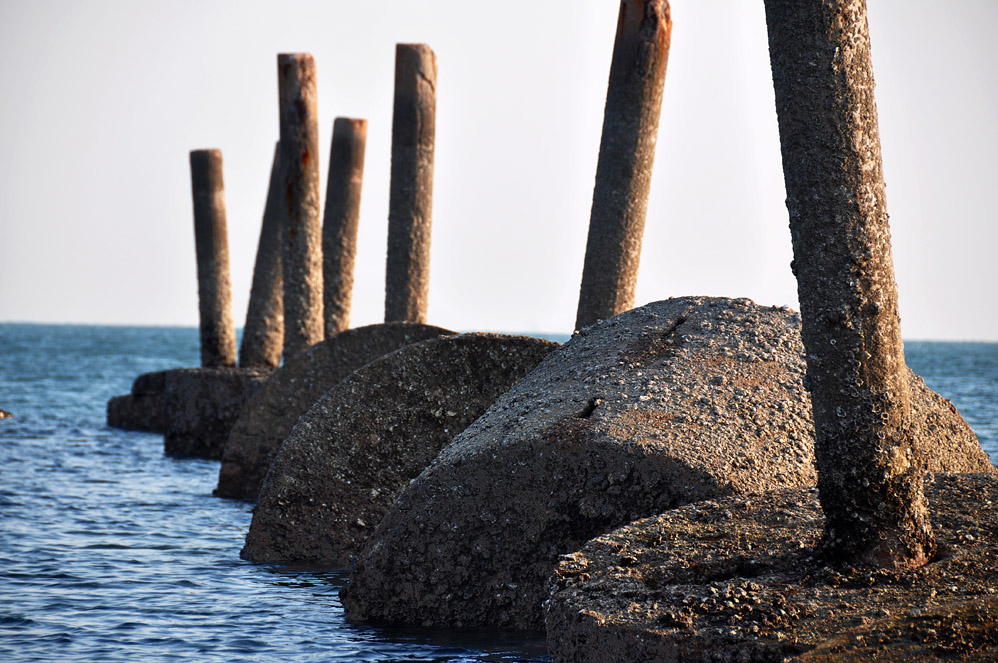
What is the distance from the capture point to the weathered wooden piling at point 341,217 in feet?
45.9

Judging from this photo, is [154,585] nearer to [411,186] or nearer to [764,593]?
[764,593]

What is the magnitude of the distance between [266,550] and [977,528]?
15.0 ft

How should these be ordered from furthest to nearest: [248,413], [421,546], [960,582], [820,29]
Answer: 1. [248,413]
2. [421,546]
3. [820,29]
4. [960,582]

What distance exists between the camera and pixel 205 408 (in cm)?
1313

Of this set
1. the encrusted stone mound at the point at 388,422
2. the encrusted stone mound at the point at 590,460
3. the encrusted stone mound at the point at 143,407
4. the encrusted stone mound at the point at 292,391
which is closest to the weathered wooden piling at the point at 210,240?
the encrusted stone mound at the point at 143,407

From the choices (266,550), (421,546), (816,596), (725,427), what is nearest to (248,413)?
(266,550)

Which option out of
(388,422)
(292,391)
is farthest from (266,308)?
(388,422)

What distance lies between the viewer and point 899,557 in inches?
141

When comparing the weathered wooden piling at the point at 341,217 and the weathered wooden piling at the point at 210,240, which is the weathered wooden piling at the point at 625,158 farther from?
the weathered wooden piling at the point at 210,240

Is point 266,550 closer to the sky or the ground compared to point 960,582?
closer to the ground

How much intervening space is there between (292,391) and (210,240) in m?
7.52

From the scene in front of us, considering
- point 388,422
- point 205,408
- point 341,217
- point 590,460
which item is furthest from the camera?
point 341,217

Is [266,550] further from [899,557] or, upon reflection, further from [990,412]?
[990,412]

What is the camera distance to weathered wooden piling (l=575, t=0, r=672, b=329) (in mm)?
7961
